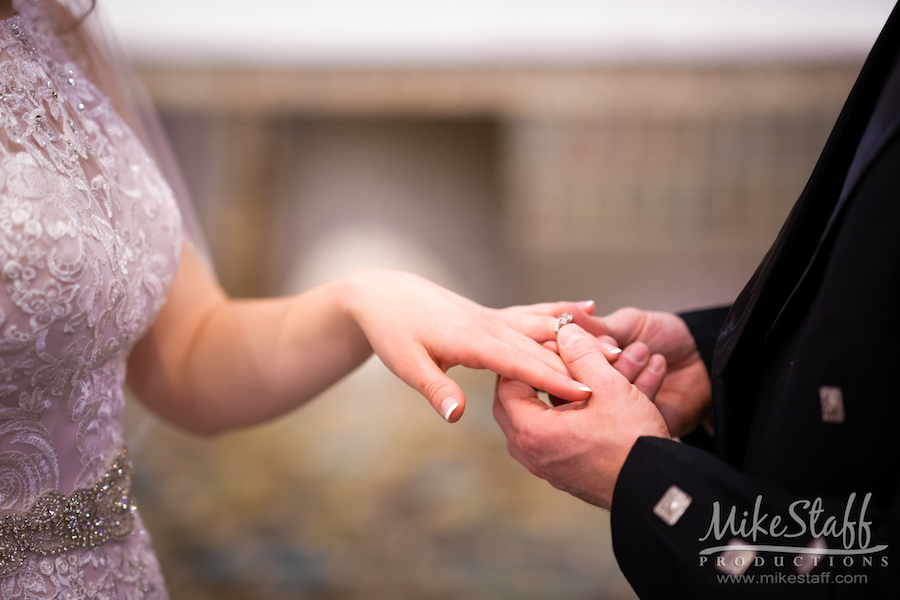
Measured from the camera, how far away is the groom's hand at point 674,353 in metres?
0.94

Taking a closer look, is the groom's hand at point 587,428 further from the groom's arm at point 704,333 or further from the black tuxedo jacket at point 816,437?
the groom's arm at point 704,333

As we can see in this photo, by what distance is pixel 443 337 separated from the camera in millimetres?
789

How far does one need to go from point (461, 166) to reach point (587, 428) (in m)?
4.77

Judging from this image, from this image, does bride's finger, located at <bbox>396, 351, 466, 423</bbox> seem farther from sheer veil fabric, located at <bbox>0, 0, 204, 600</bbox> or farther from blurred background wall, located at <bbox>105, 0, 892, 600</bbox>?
blurred background wall, located at <bbox>105, 0, 892, 600</bbox>

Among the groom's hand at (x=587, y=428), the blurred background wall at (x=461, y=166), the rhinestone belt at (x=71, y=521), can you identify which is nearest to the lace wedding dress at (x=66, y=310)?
the rhinestone belt at (x=71, y=521)

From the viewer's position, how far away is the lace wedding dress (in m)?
0.62

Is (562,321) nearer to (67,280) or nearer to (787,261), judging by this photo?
(787,261)

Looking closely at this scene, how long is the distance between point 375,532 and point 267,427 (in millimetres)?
1199

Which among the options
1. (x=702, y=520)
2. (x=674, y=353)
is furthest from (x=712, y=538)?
(x=674, y=353)

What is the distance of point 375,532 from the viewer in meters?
2.47

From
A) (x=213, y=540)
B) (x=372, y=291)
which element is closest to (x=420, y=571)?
(x=213, y=540)

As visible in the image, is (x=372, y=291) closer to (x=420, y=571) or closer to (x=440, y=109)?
(x=420, y=571)

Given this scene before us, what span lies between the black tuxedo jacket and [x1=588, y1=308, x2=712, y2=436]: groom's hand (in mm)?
269

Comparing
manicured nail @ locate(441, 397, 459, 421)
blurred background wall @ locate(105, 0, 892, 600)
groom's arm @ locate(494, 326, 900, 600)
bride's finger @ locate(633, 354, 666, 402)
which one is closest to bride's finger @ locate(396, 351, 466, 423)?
manicured nail @ locate(441, 397, 459, 421)
